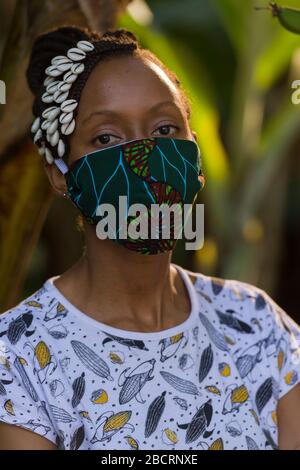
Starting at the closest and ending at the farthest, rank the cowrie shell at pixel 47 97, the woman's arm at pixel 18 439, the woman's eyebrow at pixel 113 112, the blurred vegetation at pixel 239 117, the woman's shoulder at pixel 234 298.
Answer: the woman's arm at pixel 18 439 → the woman's eyebrow at pixel 113 112 → the cowrie shell at pixel 47 97 → the woman's shoulder at pixel 234 298 → the blurred vegetation at pixel 239 117

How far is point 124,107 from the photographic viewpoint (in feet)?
6.52

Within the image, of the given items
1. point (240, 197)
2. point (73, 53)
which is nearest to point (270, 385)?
point (73, 53)

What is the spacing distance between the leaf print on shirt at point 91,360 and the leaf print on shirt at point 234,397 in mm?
283

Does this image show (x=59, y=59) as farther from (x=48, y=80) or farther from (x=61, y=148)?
(x=61, y=148)

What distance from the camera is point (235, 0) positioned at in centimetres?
359

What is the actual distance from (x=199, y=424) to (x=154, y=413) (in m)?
0.11

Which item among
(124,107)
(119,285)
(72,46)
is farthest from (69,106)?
(119,285)

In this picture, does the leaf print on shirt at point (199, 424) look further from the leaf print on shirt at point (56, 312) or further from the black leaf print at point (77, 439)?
the leaf print on shirt at point (56, 312)

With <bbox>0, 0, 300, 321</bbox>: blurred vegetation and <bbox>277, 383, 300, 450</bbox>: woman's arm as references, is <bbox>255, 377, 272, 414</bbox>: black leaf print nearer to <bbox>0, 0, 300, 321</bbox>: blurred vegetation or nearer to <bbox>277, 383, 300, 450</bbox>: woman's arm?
<bbox>277, 383, 300, 450</bbox>: woman's arm

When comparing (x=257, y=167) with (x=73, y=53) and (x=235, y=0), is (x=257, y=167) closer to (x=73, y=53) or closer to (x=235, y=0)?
(x=235, y=0)

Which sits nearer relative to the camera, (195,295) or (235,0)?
(195,295)

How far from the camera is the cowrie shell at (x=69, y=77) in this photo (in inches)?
80.9

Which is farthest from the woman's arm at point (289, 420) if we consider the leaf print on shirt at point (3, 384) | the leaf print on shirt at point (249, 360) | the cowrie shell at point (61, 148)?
the cowrie shell at point (61, 148)
